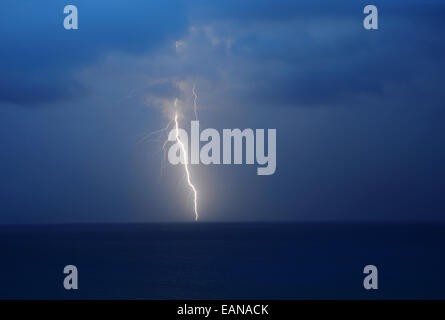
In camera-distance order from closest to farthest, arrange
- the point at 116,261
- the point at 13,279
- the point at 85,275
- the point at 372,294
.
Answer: the point at 372,294, the point at 13,279, the point at 85,275, the point at 116,261

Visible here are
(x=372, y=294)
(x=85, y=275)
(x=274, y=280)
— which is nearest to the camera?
(x=372, y=294)

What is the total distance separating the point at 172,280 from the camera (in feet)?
105

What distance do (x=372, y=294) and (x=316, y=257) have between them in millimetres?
23342

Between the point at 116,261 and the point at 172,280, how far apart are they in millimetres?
15726

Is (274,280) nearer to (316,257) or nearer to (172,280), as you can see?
(172,280)

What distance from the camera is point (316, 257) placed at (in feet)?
153
